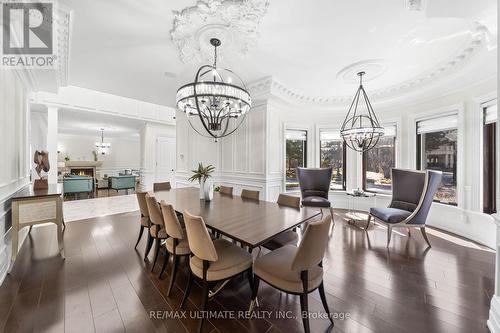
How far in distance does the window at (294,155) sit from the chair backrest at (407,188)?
2.10m

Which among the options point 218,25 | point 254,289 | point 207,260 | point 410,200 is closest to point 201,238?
point 207,260

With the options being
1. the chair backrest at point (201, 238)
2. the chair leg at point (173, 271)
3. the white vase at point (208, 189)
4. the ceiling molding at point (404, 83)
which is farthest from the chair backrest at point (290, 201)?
the ceiling molding at point (404, 83)

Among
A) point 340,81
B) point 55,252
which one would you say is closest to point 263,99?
point 340,81

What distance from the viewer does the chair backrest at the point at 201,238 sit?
1.47 m

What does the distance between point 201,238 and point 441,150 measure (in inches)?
189

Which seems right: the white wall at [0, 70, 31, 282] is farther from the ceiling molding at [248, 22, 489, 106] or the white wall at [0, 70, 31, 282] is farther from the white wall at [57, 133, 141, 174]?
→ the white wall at [57, 133, 141, 174]

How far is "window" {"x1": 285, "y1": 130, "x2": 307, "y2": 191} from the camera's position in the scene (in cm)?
513

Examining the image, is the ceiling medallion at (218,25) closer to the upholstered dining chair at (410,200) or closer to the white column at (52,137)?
the upholstered dining chair at (410,200)

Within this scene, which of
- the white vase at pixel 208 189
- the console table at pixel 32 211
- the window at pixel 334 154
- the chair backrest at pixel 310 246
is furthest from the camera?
the window at pixel 334 154

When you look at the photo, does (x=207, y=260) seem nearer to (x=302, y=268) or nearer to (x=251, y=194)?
(x=302, y=268)

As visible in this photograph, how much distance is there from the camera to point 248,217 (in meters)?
1.99

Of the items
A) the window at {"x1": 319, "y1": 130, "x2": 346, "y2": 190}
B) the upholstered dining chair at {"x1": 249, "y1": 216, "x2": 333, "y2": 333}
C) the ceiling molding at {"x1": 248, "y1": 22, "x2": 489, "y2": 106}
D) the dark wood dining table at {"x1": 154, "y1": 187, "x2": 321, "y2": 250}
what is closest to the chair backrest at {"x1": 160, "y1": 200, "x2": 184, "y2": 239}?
the dark wood dining table at {"x1": 154, "y1": 187, "x2": 321, "y2": 250}

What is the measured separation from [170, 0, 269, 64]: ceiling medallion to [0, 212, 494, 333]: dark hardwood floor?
280 cm

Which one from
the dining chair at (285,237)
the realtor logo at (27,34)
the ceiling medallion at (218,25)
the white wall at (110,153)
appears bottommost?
the dining chair at (285,237)
